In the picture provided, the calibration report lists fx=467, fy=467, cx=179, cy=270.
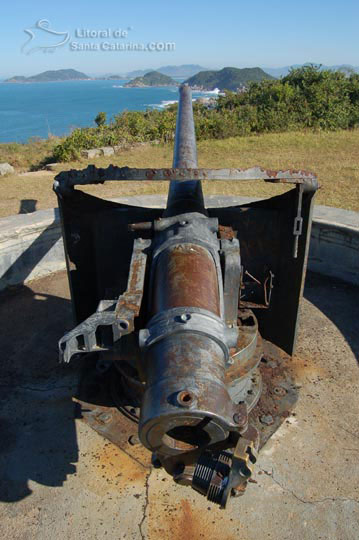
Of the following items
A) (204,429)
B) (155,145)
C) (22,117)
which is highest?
(204,429)

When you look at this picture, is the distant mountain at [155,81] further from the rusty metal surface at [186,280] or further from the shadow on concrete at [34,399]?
the rusty metal surface at [186,280]

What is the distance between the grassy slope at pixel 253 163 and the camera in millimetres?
8445

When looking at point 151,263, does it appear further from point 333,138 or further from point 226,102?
point 226,102

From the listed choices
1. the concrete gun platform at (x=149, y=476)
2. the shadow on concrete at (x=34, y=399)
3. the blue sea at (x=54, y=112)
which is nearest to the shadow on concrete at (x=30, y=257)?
the shadow on concrete at (x=34, y=399)

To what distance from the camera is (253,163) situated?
10.9m

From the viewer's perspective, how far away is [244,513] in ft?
9.14

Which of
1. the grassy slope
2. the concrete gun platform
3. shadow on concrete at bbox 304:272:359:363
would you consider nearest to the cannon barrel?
the concrete gun platform

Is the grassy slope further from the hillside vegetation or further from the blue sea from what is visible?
the blue sea

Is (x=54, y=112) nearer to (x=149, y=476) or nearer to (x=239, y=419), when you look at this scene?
(x=149, y=476)

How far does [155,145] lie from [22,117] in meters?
62.0

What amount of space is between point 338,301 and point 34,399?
3408mm

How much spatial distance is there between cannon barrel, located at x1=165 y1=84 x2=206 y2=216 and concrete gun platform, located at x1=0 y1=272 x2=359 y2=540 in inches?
67.6

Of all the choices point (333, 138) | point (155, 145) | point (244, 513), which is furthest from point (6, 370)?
point (333, 138)

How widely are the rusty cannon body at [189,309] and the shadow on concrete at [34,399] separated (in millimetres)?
274
